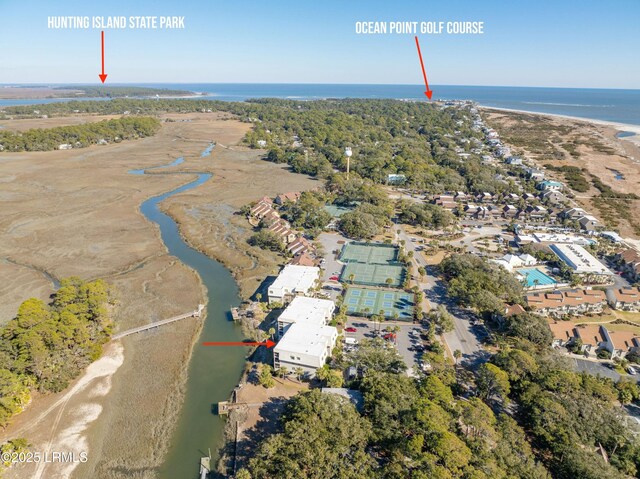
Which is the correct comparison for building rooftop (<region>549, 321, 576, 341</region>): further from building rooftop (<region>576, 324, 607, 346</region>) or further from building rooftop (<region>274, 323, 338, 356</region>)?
building rooftop (<region>274, 323, 338, 356</region>)

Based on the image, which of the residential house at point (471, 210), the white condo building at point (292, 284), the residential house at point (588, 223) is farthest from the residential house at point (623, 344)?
the residential house at point (471, 210)

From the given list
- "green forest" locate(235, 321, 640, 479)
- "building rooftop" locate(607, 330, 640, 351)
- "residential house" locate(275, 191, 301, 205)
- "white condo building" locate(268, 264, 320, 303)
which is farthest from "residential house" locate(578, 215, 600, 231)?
"residential house" locate(275, 191, 301, 205)

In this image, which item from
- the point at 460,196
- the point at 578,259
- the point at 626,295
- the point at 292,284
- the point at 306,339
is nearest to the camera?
the point at 306,339

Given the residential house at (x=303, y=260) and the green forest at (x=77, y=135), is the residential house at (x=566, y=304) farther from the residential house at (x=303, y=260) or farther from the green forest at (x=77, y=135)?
the green forest at (x=77, y=135)

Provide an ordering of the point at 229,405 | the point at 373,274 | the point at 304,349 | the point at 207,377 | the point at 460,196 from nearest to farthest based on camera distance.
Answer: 1. the point at 229,405
2. the point at 304,349
3. the point at 207,377
4. the point at 373,274
5. the point at 460,196

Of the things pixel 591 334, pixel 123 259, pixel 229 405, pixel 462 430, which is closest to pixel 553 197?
pixel 591 334

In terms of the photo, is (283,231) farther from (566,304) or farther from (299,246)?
(566,304)
